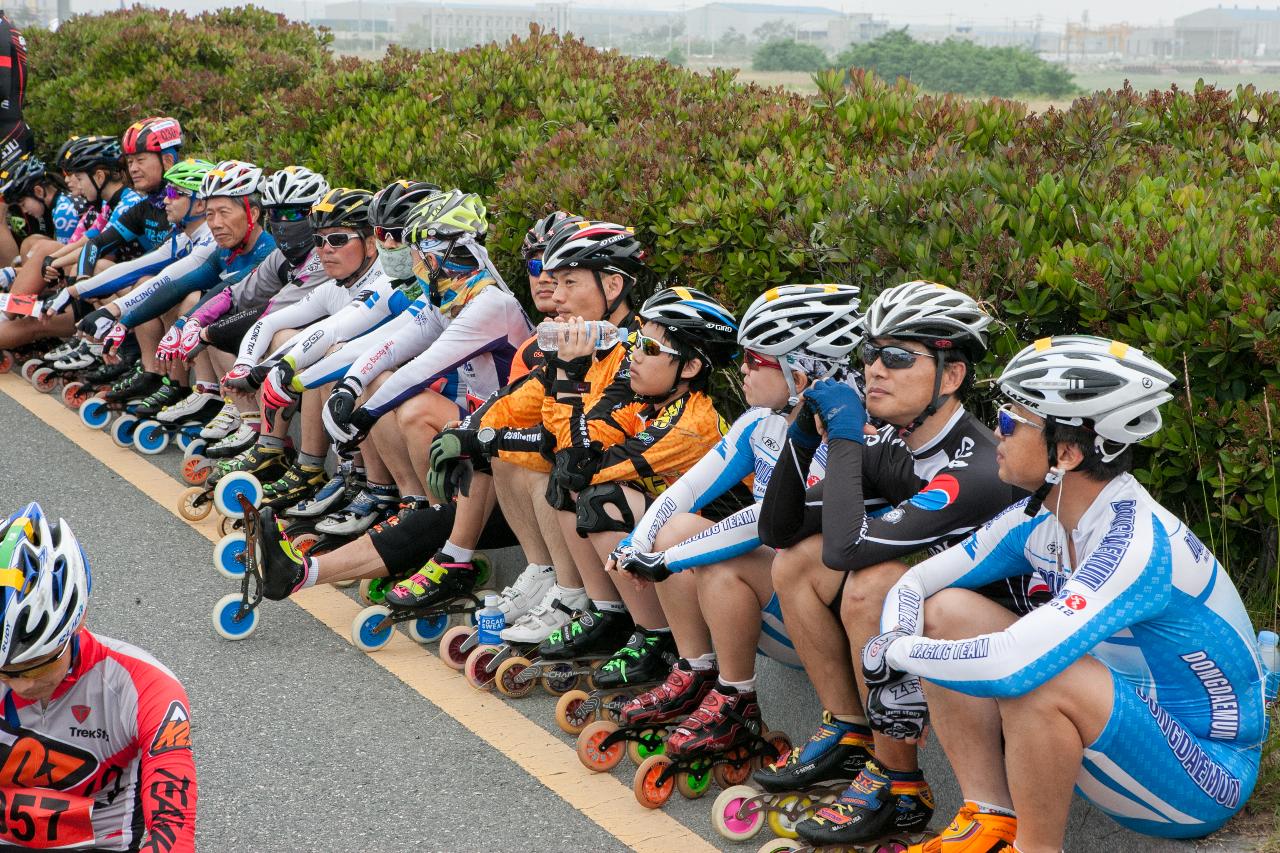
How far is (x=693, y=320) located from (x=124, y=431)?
5.50 metres

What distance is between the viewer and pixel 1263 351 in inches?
178

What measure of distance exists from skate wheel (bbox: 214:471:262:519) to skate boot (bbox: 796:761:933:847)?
4.37 metres

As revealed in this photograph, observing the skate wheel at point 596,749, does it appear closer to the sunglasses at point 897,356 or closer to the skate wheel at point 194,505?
the sunglasses at point 897,356

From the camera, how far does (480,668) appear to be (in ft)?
19.8

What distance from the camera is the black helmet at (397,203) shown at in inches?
298

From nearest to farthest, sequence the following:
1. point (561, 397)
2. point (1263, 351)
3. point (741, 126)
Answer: point (1263, 351) → point (561, 397) → point (741, 126)

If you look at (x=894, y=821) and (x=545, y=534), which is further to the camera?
(x=545, y=534)

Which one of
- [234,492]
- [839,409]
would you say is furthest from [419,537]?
[839,409]

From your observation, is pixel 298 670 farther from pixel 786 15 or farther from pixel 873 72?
pixel 786 15

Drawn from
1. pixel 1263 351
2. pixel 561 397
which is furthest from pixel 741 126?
pixel 1263 351

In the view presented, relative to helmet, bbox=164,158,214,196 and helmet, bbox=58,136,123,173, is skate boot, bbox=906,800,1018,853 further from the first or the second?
helmet, bbox=58,136,123,173

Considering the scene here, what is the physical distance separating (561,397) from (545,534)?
24.4 inches

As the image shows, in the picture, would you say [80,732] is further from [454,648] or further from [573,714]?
[454,648]

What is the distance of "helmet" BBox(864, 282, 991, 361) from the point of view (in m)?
4.60
